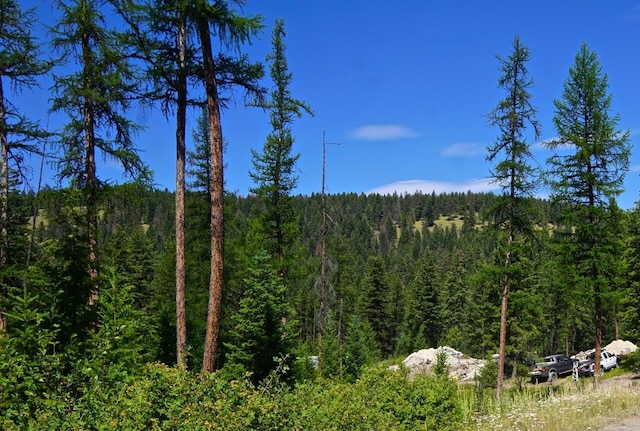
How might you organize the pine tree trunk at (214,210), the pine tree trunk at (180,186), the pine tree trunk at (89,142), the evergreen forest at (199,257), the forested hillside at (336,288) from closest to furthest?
the evergreen forest at (199,257), the pine tree trunk at (214,210), the pine tree trunk at (180,186), the pine tree trunk at (89,142), the forested hillside at (336,288)

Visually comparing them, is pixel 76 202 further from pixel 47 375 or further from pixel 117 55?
pixel 47 375

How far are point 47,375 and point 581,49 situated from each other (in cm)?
1979

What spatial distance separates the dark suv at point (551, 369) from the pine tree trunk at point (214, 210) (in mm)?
28303

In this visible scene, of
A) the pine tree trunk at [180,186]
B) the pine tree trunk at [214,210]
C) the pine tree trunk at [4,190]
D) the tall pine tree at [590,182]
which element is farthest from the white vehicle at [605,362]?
the pine tree trunk at [4,190]

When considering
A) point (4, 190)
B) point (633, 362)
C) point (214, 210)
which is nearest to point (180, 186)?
point (214, 210)

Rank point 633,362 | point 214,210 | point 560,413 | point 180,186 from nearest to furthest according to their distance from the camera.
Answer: point 560,413
point 214,210
point 180,186
point 633,362

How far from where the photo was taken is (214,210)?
9.89 m

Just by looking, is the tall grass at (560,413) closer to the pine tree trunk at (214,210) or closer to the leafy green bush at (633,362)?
the pine tree trunk at (214,210)

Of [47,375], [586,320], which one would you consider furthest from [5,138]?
[586,320]

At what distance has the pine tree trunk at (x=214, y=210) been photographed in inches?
382

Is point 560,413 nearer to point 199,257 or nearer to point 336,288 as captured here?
point 199,257

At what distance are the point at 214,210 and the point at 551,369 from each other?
29797 millimetres

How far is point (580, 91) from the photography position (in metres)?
17.6

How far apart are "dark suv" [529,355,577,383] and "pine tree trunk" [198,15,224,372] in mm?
28303
